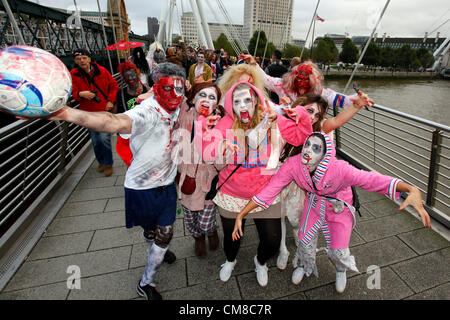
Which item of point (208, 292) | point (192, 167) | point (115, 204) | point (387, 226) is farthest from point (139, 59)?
point (387, 226)

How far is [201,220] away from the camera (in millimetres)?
2621

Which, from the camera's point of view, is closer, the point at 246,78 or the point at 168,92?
the point at 168,92

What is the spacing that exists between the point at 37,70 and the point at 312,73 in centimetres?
253

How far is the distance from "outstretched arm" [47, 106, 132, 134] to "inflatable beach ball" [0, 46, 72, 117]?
5cm

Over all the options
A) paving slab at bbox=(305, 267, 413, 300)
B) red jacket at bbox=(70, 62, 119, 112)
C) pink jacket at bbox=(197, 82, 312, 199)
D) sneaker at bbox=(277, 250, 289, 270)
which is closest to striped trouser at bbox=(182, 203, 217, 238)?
pink jacket at bbox=(197, 82, 312, 199)

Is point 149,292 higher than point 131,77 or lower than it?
lower

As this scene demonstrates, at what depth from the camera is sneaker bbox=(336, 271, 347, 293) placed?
7.57 ft

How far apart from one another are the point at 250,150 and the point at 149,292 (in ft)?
5.19

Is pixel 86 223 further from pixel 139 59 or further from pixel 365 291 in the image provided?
pixel 139 59

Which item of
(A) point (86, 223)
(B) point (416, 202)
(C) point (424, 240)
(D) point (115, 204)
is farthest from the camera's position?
(D) point (115, 204)

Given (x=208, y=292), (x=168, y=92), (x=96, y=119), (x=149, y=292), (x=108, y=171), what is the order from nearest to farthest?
(x=96, y=119) → (x=168, y=92) → (x=149, y=292) → (x=208, y=292) → (x=108, y=171)

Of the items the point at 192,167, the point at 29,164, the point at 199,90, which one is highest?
the point at 199,90

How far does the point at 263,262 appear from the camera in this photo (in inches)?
94.0

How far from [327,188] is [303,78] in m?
1.39
